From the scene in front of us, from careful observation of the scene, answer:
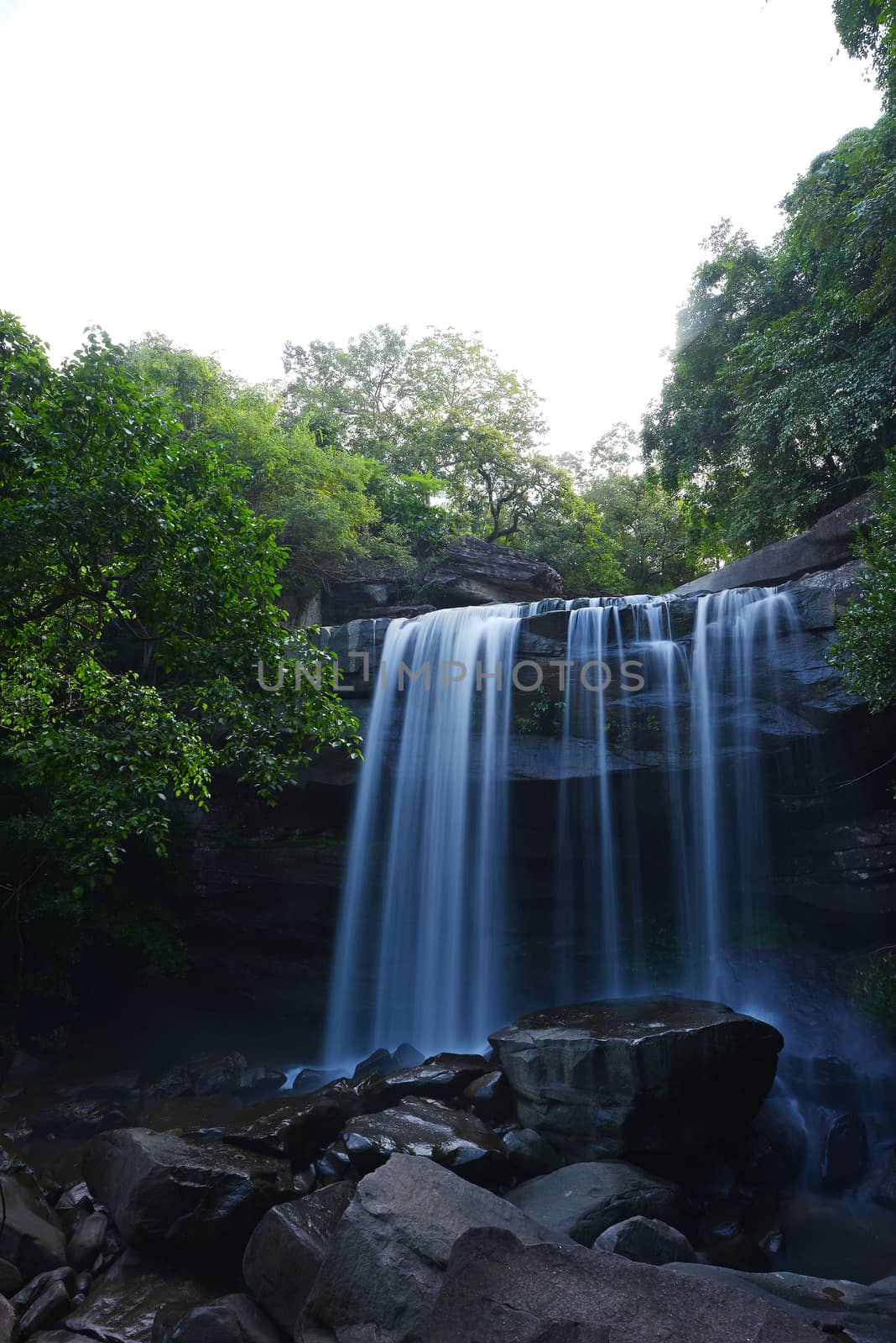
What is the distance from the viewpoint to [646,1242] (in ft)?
20.4

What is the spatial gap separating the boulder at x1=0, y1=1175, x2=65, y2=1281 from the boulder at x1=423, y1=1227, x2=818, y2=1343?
174 inches

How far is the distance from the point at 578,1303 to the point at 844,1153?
7.04 meters

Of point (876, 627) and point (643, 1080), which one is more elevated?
point (876, 627)

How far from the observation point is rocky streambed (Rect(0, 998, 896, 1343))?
13.8ft

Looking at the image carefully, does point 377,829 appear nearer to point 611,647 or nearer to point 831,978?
point 611,647

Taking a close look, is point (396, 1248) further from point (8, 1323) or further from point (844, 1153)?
point (844, 1153)

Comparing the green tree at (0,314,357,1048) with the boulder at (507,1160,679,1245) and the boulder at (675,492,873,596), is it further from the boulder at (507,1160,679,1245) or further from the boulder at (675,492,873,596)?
the boulder at (675,492,873,596)

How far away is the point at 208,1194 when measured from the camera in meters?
6.59

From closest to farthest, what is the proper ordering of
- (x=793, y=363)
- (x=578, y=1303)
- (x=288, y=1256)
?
(x=578, y=1303)
(x=288, y=1256)
(x=793, y=363)

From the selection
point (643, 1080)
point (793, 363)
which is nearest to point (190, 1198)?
point (643, 1080)

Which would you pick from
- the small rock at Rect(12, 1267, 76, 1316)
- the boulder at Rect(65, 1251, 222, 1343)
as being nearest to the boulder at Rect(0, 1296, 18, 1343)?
the small rock at Rect(12, 1267, 76, 1316)

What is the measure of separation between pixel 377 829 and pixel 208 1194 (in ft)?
27.1

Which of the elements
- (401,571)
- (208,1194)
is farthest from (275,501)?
(208,1194)

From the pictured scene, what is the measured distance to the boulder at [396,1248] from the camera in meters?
4.69
